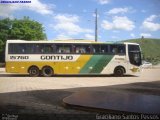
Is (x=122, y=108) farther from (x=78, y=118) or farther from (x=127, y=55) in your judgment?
(x=127, y=55)

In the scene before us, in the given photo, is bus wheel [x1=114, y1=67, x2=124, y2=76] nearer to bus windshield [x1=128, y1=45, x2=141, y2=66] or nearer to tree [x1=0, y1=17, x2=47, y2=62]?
bus windshield [x1=128, y1=45, x2=141, y2=66]

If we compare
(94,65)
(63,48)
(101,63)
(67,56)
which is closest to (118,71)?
(101,63)

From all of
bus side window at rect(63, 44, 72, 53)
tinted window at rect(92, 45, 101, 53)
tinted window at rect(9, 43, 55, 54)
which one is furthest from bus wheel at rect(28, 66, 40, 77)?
tinted window at rect(92, 45, 101, 53)

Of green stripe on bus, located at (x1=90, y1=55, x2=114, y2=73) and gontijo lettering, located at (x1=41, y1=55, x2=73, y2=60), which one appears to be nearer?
gontijo lettering, located at (x1=41, y1=55, x2=73, y2=60)

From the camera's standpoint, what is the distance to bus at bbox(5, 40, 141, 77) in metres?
18.5

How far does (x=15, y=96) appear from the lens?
8984mm

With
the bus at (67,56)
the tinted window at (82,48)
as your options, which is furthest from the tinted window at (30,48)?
the tinted window at (82,48)

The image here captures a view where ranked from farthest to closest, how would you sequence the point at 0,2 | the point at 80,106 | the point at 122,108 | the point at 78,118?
the point at 80,106, the point at 122,108, the point at 0,2, the point at 78,118

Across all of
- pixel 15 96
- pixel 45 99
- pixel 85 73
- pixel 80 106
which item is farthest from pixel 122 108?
pixel 85 73

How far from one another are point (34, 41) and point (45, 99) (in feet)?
34.6

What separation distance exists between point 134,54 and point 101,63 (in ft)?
7.39

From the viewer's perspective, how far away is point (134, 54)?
19.4 meters

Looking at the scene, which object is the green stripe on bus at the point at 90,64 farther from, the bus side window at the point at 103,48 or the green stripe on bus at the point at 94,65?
the bus side window at the point at 103,48

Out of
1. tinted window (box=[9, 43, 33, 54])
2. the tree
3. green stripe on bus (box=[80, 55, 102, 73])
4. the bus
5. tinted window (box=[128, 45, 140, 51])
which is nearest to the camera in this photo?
the tree
